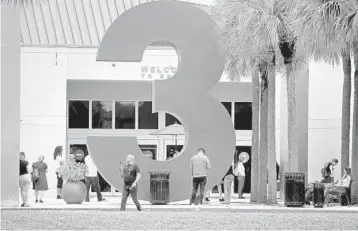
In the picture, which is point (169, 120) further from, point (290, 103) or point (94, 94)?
point (290, 103)

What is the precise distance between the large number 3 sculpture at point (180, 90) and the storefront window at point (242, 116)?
13.7 metres

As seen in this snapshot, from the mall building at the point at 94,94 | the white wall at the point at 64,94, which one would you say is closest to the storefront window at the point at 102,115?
the mall building at the point at 94,94

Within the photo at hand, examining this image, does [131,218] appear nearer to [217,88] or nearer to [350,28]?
[350,28]

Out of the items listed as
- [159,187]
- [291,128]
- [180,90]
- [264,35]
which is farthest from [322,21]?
[159,187]

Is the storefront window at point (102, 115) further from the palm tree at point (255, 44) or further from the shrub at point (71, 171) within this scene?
the shrub at point (71, 171)

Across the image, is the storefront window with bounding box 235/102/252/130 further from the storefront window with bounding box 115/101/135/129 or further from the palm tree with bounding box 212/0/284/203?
the palm tree with bounding box 212/0/284/203

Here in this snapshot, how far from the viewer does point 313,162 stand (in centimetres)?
3625

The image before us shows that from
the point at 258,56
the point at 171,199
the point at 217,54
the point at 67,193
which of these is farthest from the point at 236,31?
the point at 67,193

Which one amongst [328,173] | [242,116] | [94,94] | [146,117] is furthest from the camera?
[242,116]

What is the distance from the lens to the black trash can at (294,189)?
85.9ft

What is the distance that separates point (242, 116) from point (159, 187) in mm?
14867

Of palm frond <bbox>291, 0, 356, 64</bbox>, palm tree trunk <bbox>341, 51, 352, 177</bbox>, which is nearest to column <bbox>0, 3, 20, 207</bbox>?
palm frond <bbox>291, 0, 356, 64</bbox>

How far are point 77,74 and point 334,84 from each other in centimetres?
1014

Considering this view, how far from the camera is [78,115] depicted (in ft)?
129
